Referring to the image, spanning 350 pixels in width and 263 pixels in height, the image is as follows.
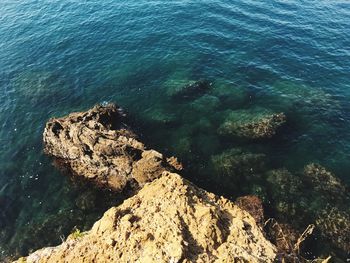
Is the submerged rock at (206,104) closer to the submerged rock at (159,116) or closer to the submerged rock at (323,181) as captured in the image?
the submerged rock at (159,116)

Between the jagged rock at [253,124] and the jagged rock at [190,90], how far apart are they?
19.8ft

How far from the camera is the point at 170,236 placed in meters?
14.8

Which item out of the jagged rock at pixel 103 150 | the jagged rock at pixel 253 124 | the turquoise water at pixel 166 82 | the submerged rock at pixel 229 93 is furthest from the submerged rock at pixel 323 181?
the jagged rock at pixel 103 150

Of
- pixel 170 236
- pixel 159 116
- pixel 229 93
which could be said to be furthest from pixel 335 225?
pixel 159 116

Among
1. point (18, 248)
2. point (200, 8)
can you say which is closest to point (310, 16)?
point (200, 8)

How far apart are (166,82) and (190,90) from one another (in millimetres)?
4049

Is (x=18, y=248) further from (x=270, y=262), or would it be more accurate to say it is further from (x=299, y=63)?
(x=299, y=63)

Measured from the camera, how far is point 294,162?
31750 millimetres

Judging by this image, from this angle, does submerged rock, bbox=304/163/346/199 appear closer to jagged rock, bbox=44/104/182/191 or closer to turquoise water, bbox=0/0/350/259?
turquoise water, bbox=0/0/350/259

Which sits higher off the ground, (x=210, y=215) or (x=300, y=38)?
(x=210, y=215)

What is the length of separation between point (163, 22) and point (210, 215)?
46881 mm

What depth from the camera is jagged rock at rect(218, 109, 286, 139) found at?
1364 inches

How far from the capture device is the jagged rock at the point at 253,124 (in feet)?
114

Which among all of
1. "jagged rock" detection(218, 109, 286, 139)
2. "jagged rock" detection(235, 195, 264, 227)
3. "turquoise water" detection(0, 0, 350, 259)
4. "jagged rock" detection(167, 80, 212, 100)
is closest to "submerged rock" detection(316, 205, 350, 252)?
"turquoise water" detection(0, 0, 350, 259)
